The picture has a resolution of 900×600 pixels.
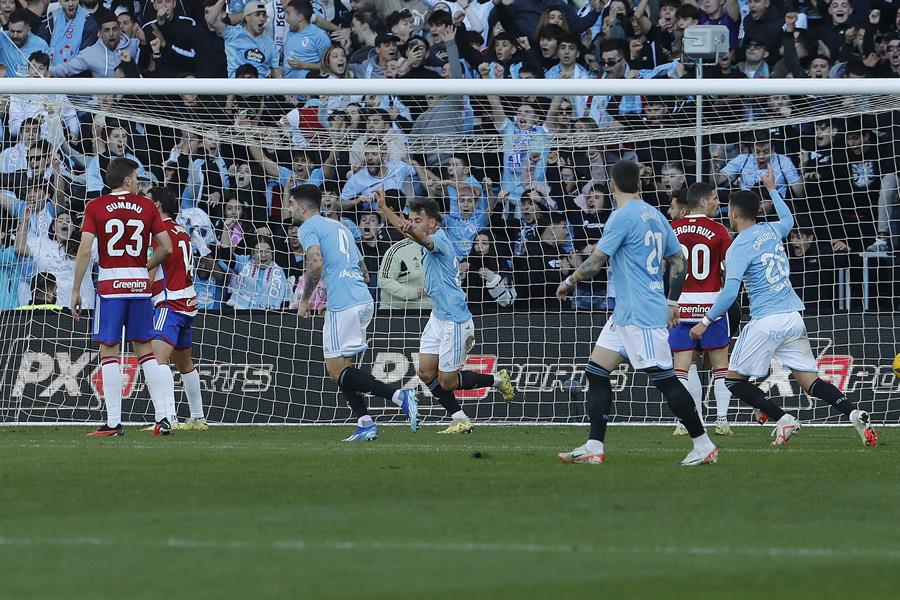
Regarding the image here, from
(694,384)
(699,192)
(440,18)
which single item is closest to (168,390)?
(694,384)

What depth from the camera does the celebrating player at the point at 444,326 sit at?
13859 mm

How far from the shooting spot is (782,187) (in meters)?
17.6

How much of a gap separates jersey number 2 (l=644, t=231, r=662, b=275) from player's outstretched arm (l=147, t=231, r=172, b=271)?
4.92m

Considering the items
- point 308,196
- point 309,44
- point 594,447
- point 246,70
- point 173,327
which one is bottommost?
point 594,447

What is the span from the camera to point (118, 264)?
12.8 m

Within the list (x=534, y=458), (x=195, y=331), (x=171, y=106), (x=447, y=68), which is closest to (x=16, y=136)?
(x=171, y=106)

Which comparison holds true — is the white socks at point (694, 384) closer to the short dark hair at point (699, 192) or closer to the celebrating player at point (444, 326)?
the short dark hair at point (699, 192)

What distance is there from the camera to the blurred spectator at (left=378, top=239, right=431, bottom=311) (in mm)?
16562

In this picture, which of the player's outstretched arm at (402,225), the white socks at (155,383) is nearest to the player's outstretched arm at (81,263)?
the white socks at (155,383)

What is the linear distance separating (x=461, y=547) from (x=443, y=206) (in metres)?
12.1

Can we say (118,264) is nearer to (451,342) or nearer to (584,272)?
(451,342)

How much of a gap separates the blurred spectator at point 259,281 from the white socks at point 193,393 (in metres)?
1.94

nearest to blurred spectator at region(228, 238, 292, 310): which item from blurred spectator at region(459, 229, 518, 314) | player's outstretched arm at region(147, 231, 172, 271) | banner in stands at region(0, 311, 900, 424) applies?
banner in stands at region(0, 311, 900, 424)

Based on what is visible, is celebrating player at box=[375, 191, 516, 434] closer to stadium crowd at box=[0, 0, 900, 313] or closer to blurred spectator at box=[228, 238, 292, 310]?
stadium crowd at box=[0, 0, 900, 313]
